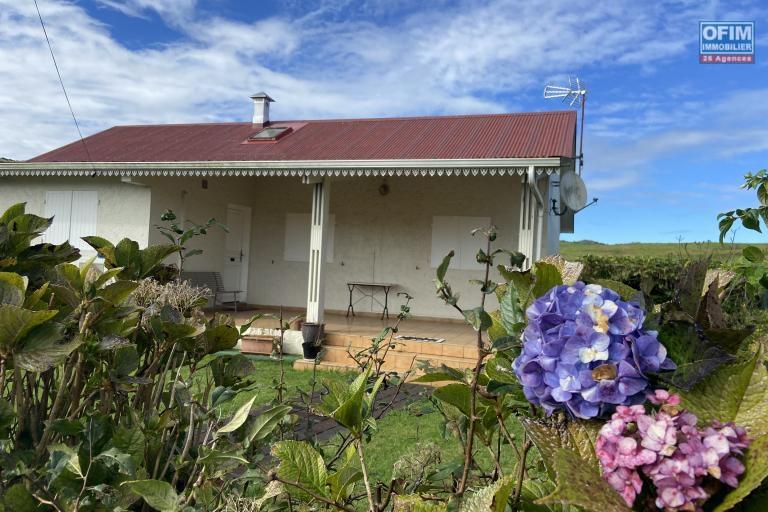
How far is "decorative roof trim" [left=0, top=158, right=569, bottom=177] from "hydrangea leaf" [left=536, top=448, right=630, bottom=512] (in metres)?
7.89

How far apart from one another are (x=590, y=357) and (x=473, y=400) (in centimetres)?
33

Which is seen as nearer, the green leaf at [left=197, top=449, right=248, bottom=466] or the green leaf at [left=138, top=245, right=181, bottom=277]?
the green leaf at [left=197, top=449, right=248, bottom=466]

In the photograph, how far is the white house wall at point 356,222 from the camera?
462 inches

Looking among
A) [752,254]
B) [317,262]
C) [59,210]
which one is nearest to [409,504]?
[752,254]

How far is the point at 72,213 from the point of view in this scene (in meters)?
11.9

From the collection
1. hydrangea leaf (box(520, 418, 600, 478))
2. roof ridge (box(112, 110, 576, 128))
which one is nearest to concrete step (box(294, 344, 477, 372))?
roof ridge (box(112, 110, 576, 128))

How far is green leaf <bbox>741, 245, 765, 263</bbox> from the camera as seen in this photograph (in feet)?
7.77

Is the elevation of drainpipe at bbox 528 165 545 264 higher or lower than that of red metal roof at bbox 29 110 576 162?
lower

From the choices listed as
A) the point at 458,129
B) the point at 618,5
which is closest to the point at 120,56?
the point at 458,129

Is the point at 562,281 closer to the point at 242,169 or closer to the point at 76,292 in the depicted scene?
the point at 76,292

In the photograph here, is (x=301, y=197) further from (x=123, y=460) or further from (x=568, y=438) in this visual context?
(x=568, y=438)

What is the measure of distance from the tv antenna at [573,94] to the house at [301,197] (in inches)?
33.1

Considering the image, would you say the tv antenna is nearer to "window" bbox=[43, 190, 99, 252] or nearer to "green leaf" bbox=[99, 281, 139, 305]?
"window" bbox=[43, 190, 99, 252]

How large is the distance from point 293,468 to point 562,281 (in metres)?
0.59
